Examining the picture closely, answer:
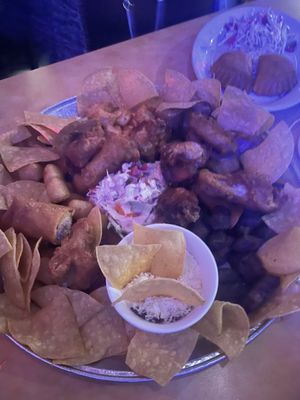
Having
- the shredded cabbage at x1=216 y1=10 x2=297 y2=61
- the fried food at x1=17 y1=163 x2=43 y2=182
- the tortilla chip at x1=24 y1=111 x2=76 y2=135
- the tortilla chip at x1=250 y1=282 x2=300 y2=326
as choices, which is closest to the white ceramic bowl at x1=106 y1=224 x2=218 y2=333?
the tortilla chip at x1=250 y1=282 x2=300 y2=326

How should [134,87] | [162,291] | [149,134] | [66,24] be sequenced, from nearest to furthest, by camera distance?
[162,291] < [149,134] < [134,87] < [66,24]

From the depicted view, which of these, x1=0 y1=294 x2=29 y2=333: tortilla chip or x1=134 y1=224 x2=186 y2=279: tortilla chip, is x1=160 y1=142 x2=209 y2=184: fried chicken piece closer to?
x1=134 y1=224 x2=186 y2=279: tortilla chip

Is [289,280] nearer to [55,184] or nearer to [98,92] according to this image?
[55,184]

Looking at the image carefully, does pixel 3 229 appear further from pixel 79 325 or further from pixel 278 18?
pixel 278 18

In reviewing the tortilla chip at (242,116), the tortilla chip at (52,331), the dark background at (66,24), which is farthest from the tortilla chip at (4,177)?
the dark background at (66,24)

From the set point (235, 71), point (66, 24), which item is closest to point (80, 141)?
point (235, 71)

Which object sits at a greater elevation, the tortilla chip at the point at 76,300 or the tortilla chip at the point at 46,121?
the tortilla chip at the point at 46,121

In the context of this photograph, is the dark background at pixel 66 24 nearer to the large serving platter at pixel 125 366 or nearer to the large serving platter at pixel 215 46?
the large serving platter at pixel 215 46
